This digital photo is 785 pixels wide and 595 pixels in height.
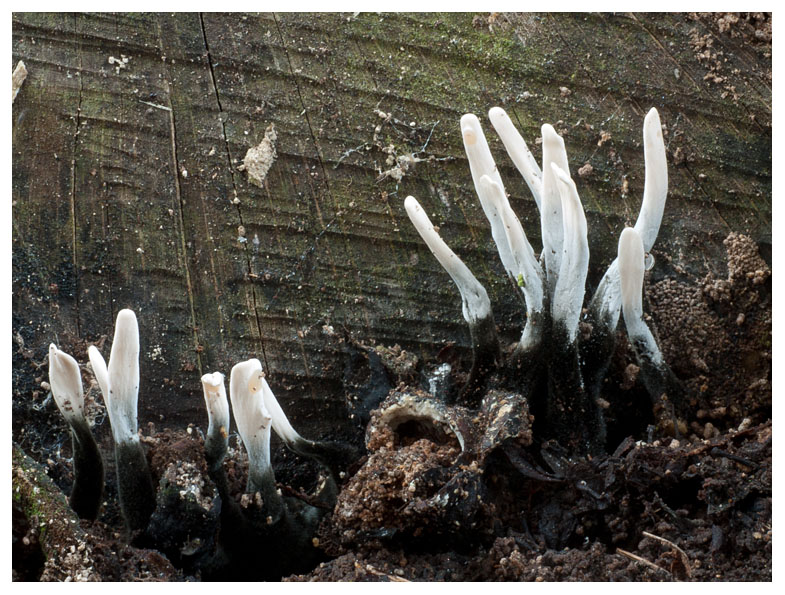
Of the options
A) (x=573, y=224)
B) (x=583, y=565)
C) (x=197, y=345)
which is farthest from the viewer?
(x=197, y=345)

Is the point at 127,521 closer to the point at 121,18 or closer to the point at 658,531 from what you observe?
the point at 658,531

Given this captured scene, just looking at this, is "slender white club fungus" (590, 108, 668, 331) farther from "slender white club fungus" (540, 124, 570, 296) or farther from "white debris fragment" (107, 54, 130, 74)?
"white debris fragment" (107, 54, 130, 74)

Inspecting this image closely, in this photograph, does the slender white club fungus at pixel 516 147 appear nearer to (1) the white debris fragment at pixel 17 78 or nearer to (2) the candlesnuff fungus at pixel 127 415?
(2) the candlesnuff fungus at pixel 127 415

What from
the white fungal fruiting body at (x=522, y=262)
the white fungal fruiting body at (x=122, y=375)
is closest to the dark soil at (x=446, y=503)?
the white fungal fruiting body at (x=122, y=375)

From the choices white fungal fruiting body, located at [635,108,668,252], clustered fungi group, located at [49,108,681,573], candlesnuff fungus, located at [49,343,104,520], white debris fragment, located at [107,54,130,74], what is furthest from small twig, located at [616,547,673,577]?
white debris fragment, located at [107,54,130,74]

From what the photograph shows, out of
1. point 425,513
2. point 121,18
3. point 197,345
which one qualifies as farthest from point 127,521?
point 121,18

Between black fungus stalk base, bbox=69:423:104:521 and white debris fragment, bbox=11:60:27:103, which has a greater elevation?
white debris fragment, bbox=11:60:27:103

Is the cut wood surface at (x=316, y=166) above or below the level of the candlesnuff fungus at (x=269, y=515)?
above

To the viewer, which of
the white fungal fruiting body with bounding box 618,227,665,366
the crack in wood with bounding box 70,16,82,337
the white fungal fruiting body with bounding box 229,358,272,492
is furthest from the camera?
the crack in wood with bounding box 70,16,82,337
